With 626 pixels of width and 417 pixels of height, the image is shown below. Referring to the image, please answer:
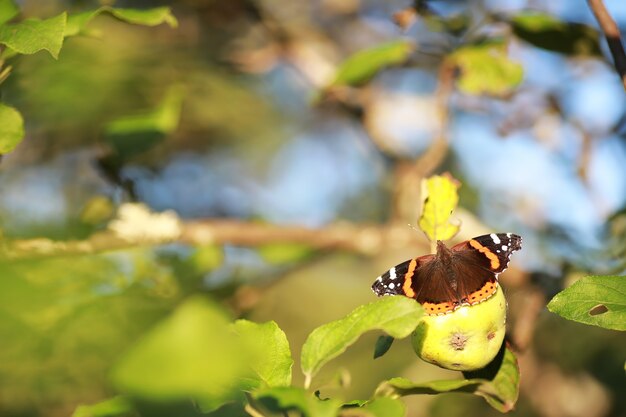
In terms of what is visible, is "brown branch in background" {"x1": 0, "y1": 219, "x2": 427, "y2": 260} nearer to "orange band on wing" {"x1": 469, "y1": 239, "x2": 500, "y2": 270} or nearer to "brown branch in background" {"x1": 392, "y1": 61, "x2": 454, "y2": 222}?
"brown branch in background" {"x1": 392, "y1": 61, "x2": 454, "y2": 222}

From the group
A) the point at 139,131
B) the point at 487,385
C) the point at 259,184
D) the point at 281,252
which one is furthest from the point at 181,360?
the point at 259,184

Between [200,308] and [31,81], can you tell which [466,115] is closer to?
[31,81]

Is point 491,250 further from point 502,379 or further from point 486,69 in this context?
point 486,69

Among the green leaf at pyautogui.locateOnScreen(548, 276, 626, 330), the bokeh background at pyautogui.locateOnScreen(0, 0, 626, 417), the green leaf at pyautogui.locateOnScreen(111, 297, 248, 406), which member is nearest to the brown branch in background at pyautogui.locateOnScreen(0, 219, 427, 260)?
the bokeh background at pyautogui.locateOnScreen(0, 0, 626, 417)

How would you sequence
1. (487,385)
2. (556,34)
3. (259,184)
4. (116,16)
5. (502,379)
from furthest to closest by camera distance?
(259,184) → (556,34) → (116,16) → (502,379) → (487,385)

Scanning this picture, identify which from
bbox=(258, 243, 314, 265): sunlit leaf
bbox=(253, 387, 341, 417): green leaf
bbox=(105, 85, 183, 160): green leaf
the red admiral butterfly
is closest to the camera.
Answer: bbox=(253, 387, 341, 417): green leaf

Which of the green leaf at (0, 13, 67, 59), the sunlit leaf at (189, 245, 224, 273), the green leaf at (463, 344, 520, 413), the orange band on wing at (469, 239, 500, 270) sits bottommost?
the sunlit leaf at (189, 245, 224, 273)

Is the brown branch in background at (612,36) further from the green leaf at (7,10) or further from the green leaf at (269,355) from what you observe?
the green leaf at (7,10)

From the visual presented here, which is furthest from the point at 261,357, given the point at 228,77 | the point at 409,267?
the point at 228,77
